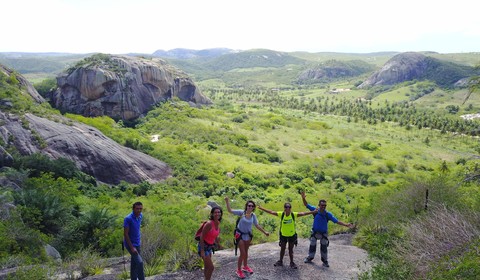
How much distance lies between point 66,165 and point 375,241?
75.0ft

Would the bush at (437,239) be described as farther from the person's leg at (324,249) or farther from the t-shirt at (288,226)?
the t-shirt at (288,226)

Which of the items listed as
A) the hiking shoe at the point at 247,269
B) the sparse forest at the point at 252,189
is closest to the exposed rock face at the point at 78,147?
the sparse forest at the point at 252,189

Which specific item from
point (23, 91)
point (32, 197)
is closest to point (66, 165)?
point (32, 197)

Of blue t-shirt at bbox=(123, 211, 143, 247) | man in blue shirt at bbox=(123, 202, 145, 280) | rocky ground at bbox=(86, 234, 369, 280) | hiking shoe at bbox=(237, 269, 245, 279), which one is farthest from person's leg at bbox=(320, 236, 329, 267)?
blue t-shirt at bbox=(123, 211, 143, 247)

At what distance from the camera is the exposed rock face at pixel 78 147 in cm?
2780

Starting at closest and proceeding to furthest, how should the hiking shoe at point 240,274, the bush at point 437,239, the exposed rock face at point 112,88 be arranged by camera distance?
the bush at point 437,239
the hiking shoe at point 240,274
the exposed rock face at point 112,88

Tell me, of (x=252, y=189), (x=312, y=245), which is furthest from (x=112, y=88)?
(x=312, y=245)

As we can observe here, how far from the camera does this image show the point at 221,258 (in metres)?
11.5

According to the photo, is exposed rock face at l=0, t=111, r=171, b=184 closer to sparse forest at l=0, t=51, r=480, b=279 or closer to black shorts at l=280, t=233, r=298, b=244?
sparse forest at l=0, t=51, r=480, b=279

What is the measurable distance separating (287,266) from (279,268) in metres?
0.31

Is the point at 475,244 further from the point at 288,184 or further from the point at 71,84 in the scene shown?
the point at 71,84

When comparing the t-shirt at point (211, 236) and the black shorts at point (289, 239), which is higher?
the t-shirt at point (211, 236)

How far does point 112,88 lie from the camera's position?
204ft

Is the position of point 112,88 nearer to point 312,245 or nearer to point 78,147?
point 78,147
